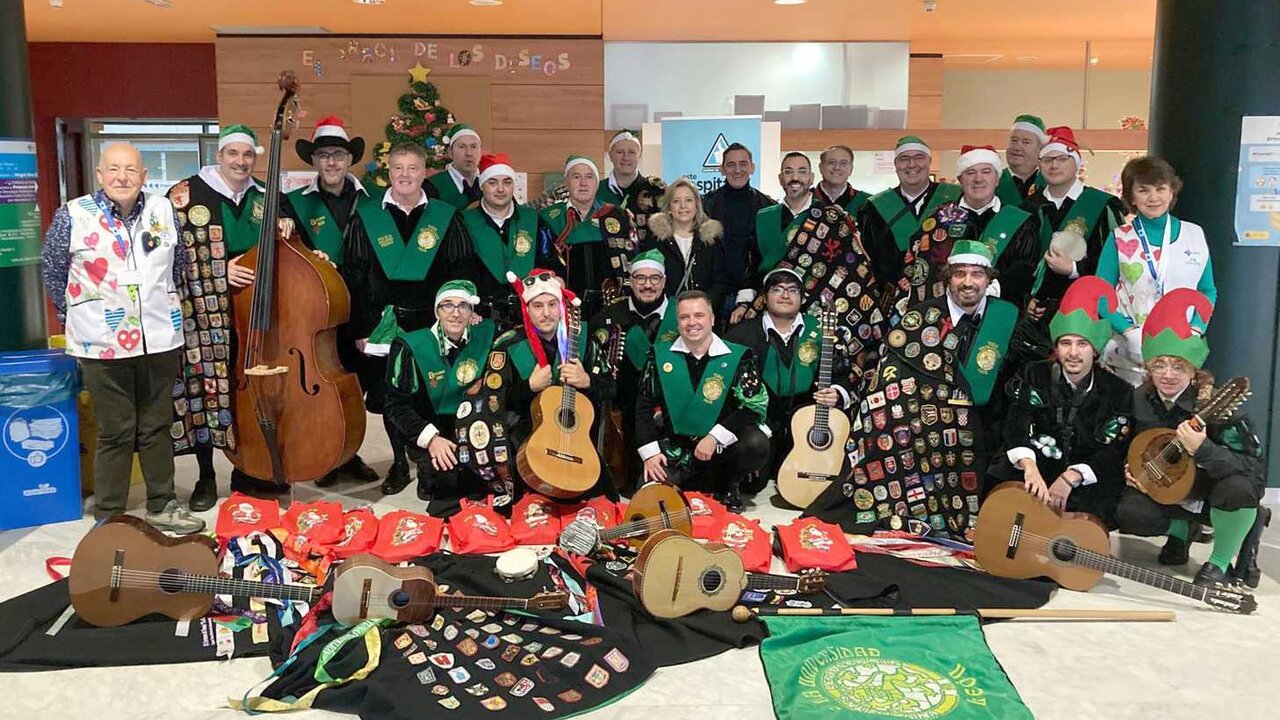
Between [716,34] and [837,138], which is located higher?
[716,34]

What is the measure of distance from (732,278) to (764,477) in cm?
101

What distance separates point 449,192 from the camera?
515 cm

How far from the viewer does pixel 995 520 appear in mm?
3404

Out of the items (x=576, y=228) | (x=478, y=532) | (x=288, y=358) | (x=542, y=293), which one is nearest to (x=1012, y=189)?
(x=576, y=228)

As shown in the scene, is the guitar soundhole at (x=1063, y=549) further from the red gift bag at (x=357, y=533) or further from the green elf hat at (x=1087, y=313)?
the red gift bag at (x=357, y=533)

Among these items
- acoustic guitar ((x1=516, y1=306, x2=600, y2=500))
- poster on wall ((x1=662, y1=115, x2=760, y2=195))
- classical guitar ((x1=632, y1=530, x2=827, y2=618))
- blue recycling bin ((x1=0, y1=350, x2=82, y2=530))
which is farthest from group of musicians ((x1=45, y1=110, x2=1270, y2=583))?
poster on wall ((x1=662, y1=115, x2=760, y2=195))

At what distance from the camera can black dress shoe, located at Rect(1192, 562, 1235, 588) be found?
132 inches

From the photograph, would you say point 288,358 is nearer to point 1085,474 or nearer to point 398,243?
point 398,243

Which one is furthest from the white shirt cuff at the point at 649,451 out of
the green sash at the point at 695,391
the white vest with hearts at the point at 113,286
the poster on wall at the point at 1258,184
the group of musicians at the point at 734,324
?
the poster on wall at the point at 1258,184

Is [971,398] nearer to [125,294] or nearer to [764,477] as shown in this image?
[764,477]

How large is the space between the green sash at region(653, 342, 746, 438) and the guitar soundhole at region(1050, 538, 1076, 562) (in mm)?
1364

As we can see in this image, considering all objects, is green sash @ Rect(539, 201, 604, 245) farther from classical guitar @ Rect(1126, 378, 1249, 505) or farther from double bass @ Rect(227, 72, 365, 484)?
classical guitar @ Rect(1126, 378, 1249, 505)

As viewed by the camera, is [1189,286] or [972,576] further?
[1189,286]

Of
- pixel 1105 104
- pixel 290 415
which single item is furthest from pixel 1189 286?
pixel 1105 104
